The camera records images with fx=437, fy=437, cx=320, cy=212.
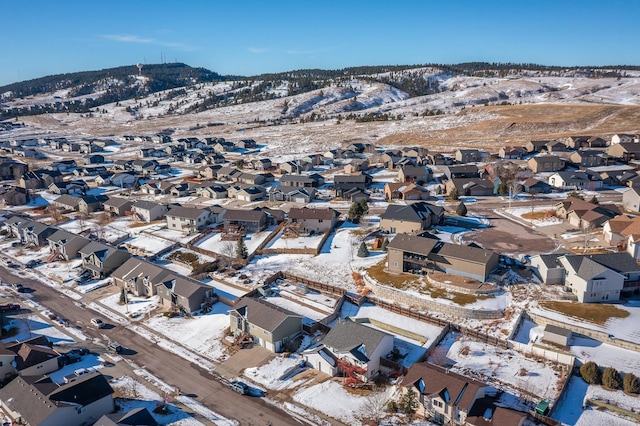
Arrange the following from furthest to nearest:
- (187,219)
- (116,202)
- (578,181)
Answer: (578,181), (116,202), (187,219)

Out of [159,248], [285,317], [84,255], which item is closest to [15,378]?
[285,317]

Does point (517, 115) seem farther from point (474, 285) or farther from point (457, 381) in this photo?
point (457, 381)

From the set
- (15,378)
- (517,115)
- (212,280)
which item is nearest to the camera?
(15,378)

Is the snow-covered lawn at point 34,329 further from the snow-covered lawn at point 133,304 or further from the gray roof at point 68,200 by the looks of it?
the gray roof at point 68,200

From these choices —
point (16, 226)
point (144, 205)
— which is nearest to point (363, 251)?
point (144, 205)

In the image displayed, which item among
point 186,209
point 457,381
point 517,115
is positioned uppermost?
point 517,115

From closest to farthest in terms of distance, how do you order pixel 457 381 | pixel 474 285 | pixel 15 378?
1. pixel 457 381
2. pixel 15 378
3. pixel 474 285

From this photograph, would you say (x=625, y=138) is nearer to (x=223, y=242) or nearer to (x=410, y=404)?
(x=223, y=242)
